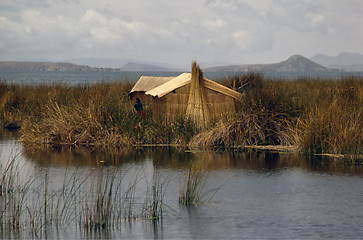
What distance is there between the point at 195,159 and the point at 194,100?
3.12 meters

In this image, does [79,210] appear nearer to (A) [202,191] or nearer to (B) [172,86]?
(A) [202,191]

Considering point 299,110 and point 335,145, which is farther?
point 299,110

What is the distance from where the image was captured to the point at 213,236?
690cm

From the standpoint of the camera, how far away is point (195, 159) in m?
12.4

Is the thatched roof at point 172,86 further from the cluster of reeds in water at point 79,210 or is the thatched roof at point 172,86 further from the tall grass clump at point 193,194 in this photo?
the tall grass clump at point 193,194

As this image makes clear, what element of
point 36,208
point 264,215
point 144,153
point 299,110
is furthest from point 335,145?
point 36,208

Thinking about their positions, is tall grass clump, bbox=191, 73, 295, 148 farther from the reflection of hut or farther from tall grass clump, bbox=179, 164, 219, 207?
tall grass clump, bbox=179, 164, 219, 207

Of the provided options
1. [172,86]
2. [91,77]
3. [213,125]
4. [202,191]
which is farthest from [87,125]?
[91,77]

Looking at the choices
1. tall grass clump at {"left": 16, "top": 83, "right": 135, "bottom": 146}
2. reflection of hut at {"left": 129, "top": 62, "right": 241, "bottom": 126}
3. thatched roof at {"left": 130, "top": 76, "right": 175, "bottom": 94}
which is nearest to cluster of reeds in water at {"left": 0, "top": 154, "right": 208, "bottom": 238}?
tall grass clump at {"left": 16, "top": 83, "right": 135, "bottom": 146}

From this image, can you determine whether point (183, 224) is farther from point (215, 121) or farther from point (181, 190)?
point (215, 121)

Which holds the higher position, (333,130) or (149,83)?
(149,83)

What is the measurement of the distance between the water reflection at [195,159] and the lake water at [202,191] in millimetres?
22

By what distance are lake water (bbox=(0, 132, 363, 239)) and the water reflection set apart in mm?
22

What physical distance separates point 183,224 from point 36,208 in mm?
2212
